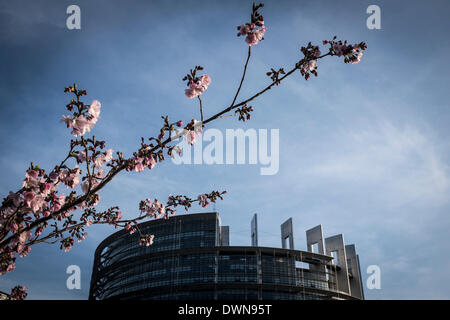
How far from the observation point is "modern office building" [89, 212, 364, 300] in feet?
192

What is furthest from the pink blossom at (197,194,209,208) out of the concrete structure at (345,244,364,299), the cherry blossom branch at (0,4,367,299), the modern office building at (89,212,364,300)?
the concrete structure at (345,244,364,299)

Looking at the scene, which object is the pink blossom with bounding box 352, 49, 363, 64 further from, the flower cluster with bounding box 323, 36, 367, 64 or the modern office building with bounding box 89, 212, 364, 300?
the modern office building with bounding box 89, 212, 364, 300

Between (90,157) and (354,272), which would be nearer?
(90,157)

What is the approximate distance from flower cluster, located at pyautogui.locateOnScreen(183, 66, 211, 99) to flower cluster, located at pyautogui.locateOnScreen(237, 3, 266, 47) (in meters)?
0.71

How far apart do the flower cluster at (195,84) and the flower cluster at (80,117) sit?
1.16 metres

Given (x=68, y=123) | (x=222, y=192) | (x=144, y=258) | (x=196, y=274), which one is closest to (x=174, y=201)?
(x=222, y=192)

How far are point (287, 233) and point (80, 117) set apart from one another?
63152 millimetres

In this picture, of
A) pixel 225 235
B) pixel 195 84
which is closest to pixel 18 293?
pixel 195 84

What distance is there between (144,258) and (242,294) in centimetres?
2286

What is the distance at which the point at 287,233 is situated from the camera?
62.7 meters

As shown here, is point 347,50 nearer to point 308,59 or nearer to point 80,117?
point 308,59
